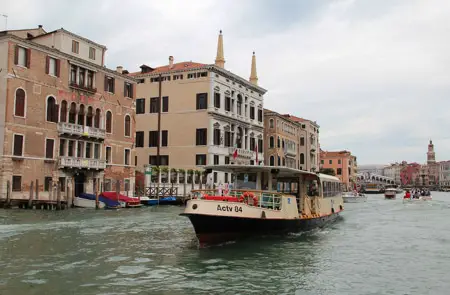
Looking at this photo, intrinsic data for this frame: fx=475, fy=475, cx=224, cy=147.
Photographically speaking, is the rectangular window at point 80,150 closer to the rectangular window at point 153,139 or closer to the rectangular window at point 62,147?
the rectangular window at point 62,147

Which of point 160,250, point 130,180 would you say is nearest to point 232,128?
point 130,180

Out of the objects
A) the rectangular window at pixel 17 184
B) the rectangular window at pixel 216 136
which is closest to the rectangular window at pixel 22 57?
the rectangular window at pixel 17 184

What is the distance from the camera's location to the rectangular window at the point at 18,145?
27938mm

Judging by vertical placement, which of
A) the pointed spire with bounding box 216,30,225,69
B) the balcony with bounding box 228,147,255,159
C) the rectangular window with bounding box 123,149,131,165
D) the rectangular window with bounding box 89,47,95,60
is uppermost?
the pointed spire with bounding box 216,30,225,69

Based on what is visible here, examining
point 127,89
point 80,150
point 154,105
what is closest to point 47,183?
point 80,150

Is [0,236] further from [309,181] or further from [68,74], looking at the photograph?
[68,74]

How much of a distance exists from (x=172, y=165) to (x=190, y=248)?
1193 inches

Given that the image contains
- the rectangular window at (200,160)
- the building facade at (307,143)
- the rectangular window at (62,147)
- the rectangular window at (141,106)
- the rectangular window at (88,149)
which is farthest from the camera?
the building facade at (307,143)

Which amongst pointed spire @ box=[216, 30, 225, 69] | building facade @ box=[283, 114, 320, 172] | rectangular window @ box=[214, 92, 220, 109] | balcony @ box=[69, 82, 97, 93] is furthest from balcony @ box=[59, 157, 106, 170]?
building facade @ box=[283, 114, 320, 172]

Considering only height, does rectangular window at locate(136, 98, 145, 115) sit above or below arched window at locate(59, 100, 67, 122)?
above

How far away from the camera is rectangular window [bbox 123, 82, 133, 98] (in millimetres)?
36781

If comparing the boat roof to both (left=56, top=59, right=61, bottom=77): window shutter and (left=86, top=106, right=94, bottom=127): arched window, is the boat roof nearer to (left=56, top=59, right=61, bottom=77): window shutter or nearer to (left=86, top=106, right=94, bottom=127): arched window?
(left=56, top=59, right=61, bottom=77): window shutter

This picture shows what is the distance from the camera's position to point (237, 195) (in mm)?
15766

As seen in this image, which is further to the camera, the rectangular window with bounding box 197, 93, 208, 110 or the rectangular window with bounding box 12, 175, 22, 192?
the rectangular window with bounding box 197, 93, 208, 110
